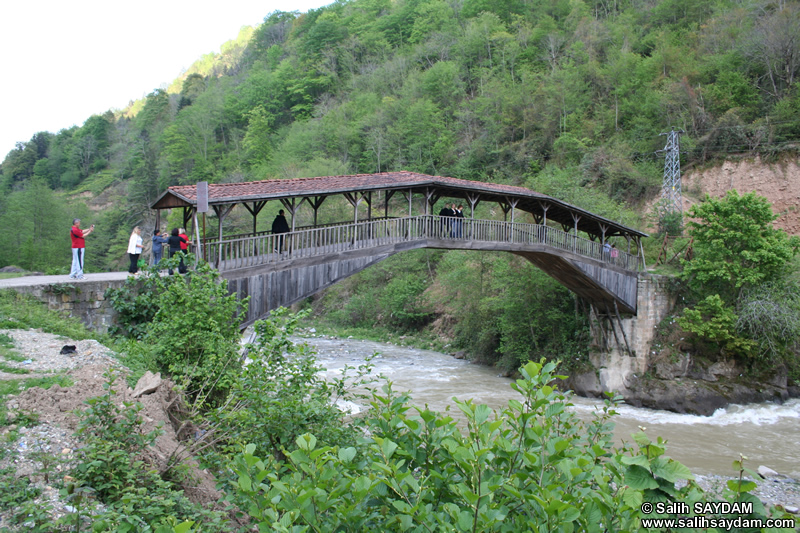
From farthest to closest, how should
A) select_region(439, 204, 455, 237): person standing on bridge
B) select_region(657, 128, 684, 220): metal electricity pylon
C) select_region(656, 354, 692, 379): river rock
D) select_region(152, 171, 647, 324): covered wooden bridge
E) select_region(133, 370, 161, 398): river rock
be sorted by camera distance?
select_region(657, 128, 684, 220): metal electricity pylon
select_region(656, 354, 692, 379): river rock
select_region(439, 204, 455, 237): person standing on bridge
select_region(152, 171, 647, 324): covered wooden bridge
select_region(133, 370, 161, 398): river rock

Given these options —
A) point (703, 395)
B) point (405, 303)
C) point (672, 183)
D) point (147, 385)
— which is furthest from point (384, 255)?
point (405, 303)

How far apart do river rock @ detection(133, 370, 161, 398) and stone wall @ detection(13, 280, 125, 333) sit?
4.40 meters

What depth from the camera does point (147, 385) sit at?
679cm

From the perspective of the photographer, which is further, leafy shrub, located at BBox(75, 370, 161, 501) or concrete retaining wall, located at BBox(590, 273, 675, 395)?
concrete retaining wall, located at BBox(590, 273, 675, 395)

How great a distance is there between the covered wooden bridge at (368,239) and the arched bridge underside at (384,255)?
0.09ft

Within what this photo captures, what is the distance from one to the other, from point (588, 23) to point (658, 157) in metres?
17.7

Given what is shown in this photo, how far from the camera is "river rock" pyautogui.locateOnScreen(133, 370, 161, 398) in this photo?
21.7 ft

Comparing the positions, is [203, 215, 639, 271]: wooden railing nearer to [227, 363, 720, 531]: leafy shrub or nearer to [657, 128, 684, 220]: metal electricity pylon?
[657, 128, 684, 220]: metal electricity pylon

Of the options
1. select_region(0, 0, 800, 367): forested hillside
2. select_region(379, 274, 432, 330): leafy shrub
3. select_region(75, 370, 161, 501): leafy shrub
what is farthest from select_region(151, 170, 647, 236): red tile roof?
select_region(379, 274, 432, 330): leafy shrub

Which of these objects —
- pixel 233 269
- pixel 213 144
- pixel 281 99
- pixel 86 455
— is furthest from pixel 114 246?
pixel 86 455

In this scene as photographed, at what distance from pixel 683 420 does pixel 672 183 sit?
12897 mm

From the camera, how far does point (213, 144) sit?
208ft

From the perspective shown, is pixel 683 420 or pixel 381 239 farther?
pixel 683 420

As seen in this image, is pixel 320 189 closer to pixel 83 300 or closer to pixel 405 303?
pixel 83 300
